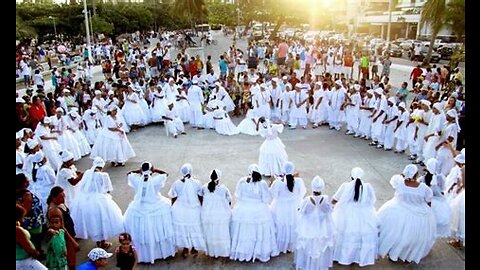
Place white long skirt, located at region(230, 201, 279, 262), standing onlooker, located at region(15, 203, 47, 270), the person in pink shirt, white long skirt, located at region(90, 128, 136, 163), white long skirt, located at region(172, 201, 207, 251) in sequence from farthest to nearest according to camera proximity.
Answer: the person in pink shirt < white long skirt, located at region(90, 128, 136, 163) < white long skirt, located at region(172, 201, 207, 251) < white long skirt, located at region(230, 201, 279, 262) < standing onlooker, located at region(15, 203, 47, 270)

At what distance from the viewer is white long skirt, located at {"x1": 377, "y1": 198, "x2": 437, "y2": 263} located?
6.46 metres

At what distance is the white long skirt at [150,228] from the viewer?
22.0 feet

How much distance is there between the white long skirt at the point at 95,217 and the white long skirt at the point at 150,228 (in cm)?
39

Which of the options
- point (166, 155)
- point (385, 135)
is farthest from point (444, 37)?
point (166, 155)

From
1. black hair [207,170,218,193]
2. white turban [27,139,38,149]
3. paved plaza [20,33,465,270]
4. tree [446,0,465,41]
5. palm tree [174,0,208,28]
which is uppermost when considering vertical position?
palm tree [174,0,208,28]

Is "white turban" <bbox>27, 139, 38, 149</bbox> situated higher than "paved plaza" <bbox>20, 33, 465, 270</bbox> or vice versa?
"white turban" <bbox>27, 139, 38, 149</bbox>

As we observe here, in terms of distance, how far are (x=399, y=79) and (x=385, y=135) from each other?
538 inches

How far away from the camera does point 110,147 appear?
11.3m

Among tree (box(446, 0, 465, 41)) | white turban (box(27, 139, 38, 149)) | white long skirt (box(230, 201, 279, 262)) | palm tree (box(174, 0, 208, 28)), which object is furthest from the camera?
palm tree (box(174, 0, 208, 28))

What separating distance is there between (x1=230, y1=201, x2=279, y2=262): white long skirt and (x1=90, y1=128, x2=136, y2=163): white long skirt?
5.54 meters

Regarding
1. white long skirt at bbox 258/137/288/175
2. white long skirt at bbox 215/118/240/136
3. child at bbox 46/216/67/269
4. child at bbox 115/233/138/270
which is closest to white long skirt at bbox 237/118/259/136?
white long skirt at bbox 215/118/240/136

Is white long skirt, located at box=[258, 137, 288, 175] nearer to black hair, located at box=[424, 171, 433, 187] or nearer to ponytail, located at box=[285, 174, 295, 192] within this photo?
ponytail, located at box=[285, 174, 295, 192]

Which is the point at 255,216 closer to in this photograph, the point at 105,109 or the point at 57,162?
the point at 57,162

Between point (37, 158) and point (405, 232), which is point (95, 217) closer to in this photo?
point (37, 158)
